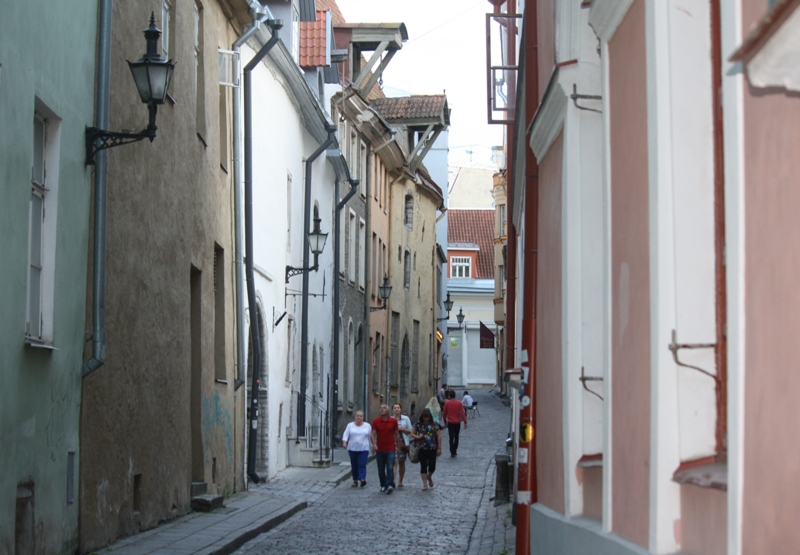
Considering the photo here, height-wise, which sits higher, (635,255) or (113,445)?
(635,255)

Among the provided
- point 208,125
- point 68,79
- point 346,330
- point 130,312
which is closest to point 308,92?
point 208,125

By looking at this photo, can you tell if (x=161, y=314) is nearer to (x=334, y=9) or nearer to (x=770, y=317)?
(x=770, y=317)

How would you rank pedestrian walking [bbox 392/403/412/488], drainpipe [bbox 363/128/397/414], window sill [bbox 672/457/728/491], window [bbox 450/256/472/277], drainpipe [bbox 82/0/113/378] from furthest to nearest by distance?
window [bbox 450/256/472/277]
drainpipe [bbox 363/128/397/414]
pedestrian walking [bbox 392/403/412/488]
drainpipe [bbox 82/0/113/378]
window sill [bbox 672/457/728/491]

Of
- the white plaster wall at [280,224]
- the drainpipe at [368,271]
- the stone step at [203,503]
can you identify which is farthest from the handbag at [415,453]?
the drainpipe at [368,271]

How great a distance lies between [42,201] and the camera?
32.5 feet

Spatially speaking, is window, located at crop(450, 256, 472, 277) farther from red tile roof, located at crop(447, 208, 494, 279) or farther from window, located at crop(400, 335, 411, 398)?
window, located at crop(400, 335, 411, 398)

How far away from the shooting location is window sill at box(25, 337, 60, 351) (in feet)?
30.6

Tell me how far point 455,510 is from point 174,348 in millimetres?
5186

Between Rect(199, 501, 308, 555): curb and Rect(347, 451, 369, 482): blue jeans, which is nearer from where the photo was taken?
Rect(199, 501, 308, 555): curb

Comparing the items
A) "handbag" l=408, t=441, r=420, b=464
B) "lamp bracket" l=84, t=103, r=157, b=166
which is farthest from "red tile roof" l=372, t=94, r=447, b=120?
"lamp bracket" l=84, t=103, r=157, b=166

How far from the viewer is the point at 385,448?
66.3ft

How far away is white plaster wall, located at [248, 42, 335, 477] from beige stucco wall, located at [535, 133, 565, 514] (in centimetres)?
1030

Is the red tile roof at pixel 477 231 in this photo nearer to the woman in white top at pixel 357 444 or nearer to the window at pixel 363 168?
the window at pixel 363 168

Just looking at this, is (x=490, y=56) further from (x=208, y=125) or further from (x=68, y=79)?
(x=68, y=79)
